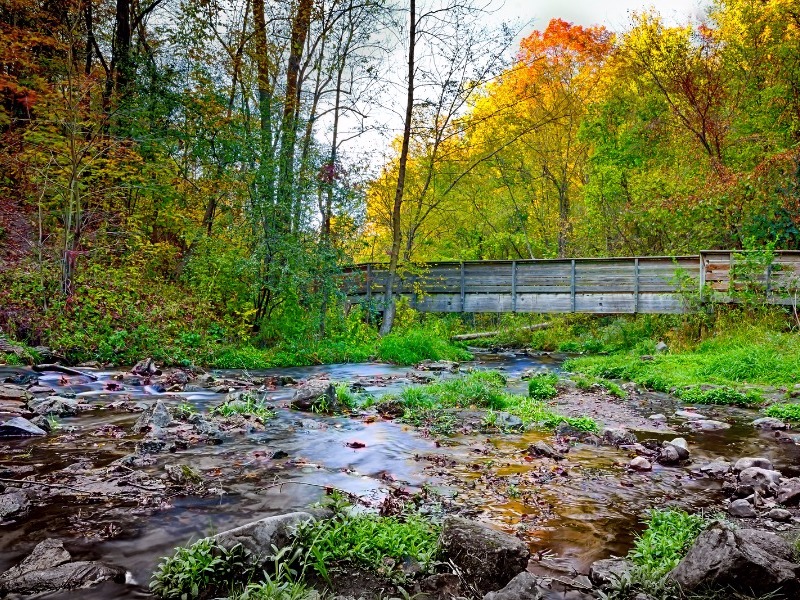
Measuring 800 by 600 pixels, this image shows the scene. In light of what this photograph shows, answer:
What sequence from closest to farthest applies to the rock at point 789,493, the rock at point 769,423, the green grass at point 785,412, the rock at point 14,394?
the rock at point 789,493 → the rock at point 769,423 → the rock at point 14,394 → the green grass at point 785,412

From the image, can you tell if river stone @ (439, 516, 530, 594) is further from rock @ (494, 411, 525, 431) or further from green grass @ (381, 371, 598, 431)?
rock @ (494, 411, 525, 431)

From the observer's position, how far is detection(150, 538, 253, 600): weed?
9.68 feet

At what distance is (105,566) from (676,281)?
19.3 meters

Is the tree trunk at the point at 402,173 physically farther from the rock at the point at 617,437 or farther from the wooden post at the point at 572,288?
the rock at the point at 617,437

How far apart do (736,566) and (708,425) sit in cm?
544

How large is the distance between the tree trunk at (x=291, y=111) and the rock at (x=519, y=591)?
12.7 meters

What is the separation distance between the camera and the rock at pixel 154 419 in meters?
6.40

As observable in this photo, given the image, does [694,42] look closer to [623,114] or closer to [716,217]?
[623,114]

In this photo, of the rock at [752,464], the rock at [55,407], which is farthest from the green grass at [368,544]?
the rock at [55,407]

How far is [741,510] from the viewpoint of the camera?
417 centimetres

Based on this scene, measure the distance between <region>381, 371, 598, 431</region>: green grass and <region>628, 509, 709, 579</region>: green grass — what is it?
3066 mm

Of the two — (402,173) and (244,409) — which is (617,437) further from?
(402,173)

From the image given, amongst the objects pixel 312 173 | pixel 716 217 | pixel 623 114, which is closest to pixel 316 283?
pixel 312 173

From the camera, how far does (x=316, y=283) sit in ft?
51.4
